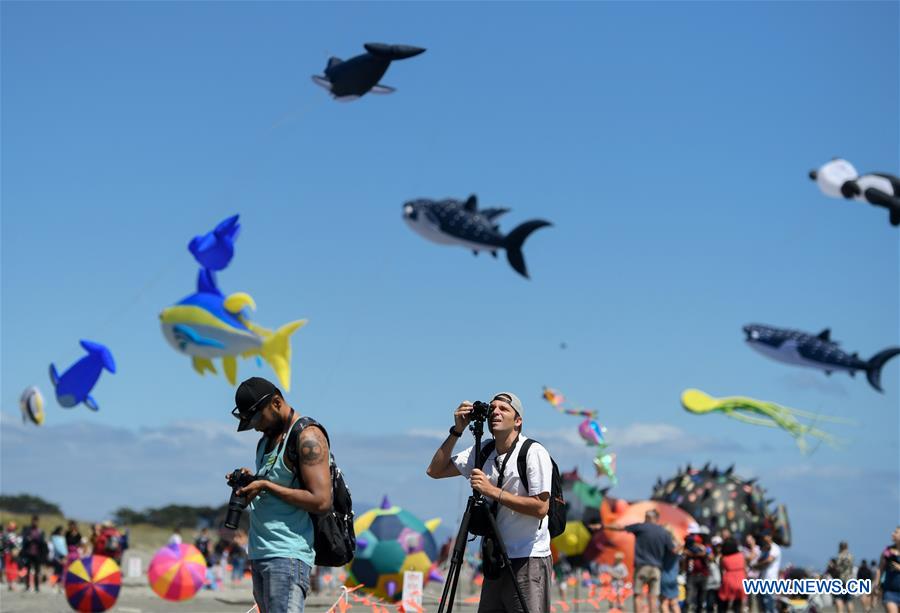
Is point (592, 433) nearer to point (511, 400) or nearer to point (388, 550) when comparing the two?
point (388, 550)

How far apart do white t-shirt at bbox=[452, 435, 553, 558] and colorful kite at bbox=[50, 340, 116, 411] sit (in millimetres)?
18971

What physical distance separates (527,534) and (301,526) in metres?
1.41

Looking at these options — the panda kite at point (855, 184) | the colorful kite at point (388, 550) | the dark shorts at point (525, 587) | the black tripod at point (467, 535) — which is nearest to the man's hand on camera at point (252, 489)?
the black tripod at point (467, 535)

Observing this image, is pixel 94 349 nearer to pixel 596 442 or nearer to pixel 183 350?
pixel 183 350

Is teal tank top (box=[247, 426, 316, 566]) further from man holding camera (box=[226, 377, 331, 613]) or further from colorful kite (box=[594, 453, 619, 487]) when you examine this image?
colorful kite (box=[594, 453, 619, 487])

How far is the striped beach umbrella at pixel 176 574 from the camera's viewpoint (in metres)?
16.4

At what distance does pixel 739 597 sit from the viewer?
54.1 ft

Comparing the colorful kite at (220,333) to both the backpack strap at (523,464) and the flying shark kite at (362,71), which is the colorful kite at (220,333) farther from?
the backpack strap at (523,464)

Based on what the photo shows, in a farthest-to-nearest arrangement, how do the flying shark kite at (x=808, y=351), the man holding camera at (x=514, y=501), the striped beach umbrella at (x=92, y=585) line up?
the flying shark kite at (x=808, y=351), the striped beach umbrella at (x=92, y=585), the man holding camera at (x=514, y=501)

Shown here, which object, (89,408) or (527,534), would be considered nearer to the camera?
(527,534)

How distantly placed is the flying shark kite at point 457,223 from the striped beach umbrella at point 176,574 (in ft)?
30.0

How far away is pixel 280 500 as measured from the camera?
6.38 metres

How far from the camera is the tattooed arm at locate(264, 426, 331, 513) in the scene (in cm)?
631

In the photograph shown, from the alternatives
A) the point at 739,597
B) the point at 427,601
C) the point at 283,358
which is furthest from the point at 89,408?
the point at 739,597
